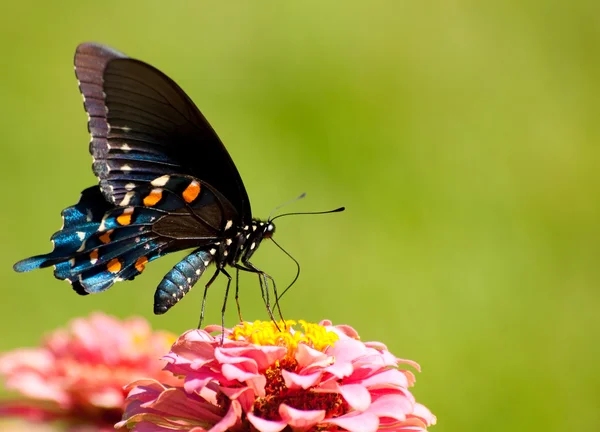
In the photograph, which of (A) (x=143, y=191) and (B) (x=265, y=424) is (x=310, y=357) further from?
(A) (x=143, y=191)

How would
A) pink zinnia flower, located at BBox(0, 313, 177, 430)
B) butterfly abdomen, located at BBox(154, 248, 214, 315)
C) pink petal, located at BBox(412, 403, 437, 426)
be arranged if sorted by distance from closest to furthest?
pink petal, located at BBox(412, 403, 437, 426) → butterfly abdomen, located at BBox(154, 248, 214, 315) → pink zinnia flower, located at BBox(0, 313, 177, 430)

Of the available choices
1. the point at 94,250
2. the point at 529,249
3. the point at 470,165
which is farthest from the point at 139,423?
the point at 470,165

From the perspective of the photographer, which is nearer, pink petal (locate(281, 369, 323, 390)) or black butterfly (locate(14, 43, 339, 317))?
pink petal (locate(281, 369, 323, 390))

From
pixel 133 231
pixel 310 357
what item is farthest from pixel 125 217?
pixel 310 357

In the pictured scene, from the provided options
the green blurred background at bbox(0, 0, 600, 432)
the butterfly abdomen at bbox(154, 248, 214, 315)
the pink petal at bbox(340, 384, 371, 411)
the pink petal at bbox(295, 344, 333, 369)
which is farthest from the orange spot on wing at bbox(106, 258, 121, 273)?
the green blurred background at bbox(0, 0, 600, 432)

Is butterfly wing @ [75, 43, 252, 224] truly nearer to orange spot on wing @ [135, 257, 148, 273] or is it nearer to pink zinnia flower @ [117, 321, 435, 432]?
orange spot on wing @ [135, 257, 148, 273]

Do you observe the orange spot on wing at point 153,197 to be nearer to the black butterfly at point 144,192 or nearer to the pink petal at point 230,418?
the black butterfly at point 144,192
